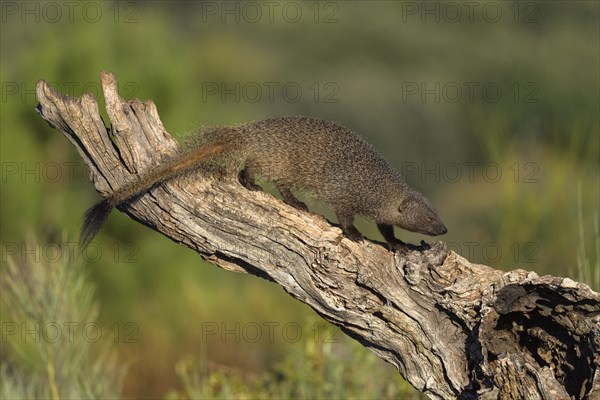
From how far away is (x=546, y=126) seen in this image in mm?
20875

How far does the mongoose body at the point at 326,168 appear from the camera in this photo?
544 centimetres

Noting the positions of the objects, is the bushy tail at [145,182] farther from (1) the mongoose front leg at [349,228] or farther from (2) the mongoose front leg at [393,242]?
(2) the mongoose front leg at [393,242]

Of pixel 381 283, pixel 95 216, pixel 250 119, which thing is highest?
pixel 250 119

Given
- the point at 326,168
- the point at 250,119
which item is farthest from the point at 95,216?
the point at 250,119

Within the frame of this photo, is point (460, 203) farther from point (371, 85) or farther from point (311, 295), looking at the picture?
→ point (311, 295)

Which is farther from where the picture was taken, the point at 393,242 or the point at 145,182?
the point at 393,242

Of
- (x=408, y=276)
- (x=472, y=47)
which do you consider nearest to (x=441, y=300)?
(x=408, y=276)

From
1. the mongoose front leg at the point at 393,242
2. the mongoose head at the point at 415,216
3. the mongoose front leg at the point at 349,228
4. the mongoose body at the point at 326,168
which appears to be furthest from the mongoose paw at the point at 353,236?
the mongoose head at the point at 415,216

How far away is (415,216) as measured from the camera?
583 centimetres

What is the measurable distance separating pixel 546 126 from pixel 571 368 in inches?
685

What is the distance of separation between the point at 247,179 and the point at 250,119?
5.78 m

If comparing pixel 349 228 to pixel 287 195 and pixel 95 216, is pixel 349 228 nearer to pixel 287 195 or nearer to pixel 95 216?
pixel 287 195

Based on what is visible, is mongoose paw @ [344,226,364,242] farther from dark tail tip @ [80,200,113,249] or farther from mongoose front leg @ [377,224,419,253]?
dark tail tip @ [80,200,113,249]

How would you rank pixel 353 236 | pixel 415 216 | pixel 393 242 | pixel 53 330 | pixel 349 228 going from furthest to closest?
pixel 415 216
pixel 53 330
pixel 393 242
pixel 349 228
pixel 353 236
